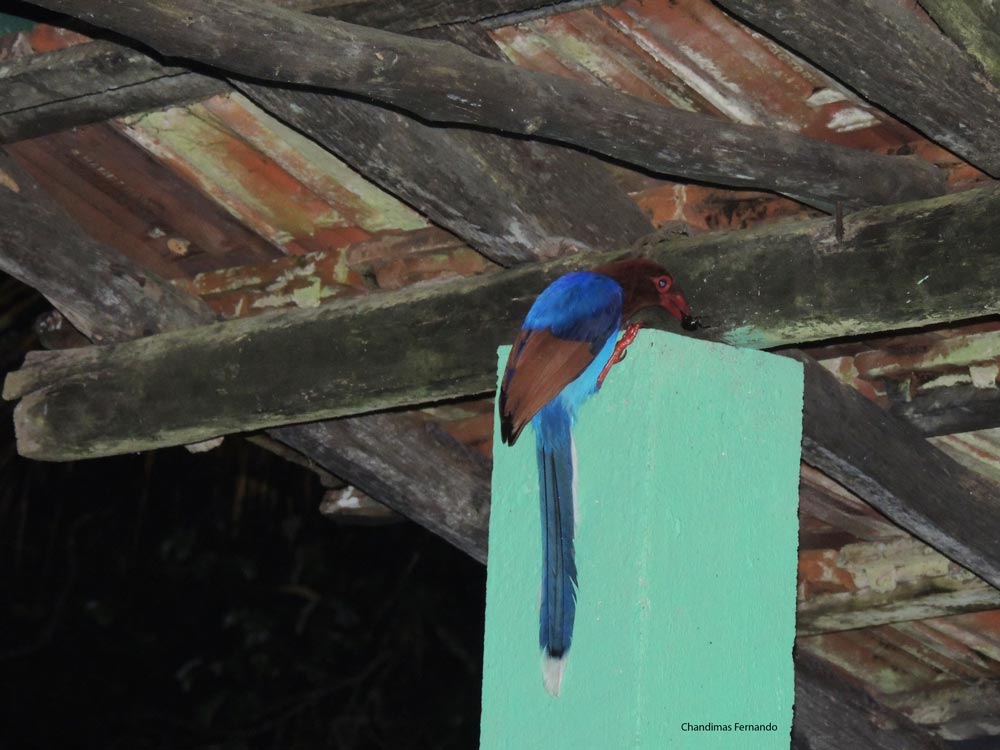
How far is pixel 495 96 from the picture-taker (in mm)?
2789

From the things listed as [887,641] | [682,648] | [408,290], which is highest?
[408,290]

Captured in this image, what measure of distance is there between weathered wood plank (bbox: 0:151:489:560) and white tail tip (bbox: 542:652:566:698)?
1.52 meters

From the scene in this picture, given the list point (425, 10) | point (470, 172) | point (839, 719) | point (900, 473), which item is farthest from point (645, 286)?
point (839, 719)

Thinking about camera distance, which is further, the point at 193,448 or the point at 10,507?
the point at 10,507

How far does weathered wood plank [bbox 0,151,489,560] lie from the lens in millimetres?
3842

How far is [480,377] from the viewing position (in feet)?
10.3

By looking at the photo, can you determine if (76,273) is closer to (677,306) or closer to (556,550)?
(677,306)

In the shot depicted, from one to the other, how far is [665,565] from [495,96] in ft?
2.93

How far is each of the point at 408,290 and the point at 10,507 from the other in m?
6.09

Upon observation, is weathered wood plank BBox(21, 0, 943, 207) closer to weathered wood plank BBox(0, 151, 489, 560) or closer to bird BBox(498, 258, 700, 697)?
bird BBox(498, 258, 700, 697)

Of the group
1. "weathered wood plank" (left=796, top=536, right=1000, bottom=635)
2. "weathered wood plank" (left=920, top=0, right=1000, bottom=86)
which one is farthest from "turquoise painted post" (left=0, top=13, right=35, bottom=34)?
"weathered wood plank" (left=796, top=536, right=1000, bottom=635)

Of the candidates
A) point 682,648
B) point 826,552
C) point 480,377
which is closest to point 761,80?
point 480,377

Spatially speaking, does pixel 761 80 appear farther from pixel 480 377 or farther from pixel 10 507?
pixel 10 507

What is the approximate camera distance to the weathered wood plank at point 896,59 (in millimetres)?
2607
